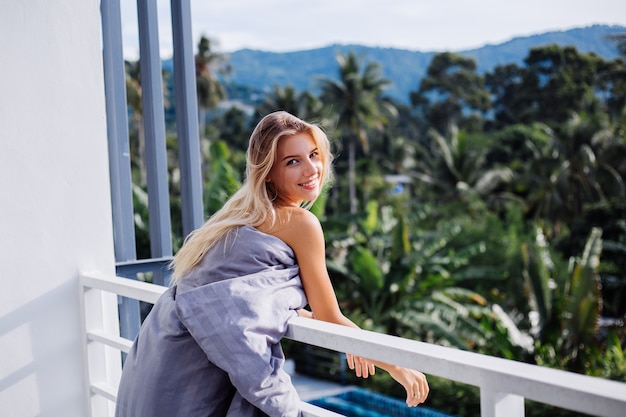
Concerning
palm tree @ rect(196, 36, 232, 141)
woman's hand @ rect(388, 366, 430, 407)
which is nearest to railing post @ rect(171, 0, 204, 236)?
woman's hand @ rect(388, 366, 430, 407)

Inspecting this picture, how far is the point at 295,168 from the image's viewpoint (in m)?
1.42

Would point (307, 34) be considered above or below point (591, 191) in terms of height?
above

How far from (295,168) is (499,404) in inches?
25.6

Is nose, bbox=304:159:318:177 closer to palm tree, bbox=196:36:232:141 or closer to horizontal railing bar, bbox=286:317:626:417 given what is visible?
horizontal railing bar, bbox=286:317:626:417

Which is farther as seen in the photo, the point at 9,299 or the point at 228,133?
the point at 228,133

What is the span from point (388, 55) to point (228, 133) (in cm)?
2167

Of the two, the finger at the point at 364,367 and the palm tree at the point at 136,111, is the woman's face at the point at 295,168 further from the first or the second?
the palm tree at the point at 136,111

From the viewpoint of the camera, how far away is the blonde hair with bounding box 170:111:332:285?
137 cm

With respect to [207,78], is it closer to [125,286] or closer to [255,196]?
[125,286]

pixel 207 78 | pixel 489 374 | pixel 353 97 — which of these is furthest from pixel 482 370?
pixel 207 78

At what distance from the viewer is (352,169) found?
26922 millimetres

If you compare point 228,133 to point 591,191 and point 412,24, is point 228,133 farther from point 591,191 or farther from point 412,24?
point 412,24

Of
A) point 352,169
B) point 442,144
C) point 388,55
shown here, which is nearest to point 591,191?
point 442,144

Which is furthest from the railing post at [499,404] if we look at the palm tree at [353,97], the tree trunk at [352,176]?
the palm tree at [353,97]
